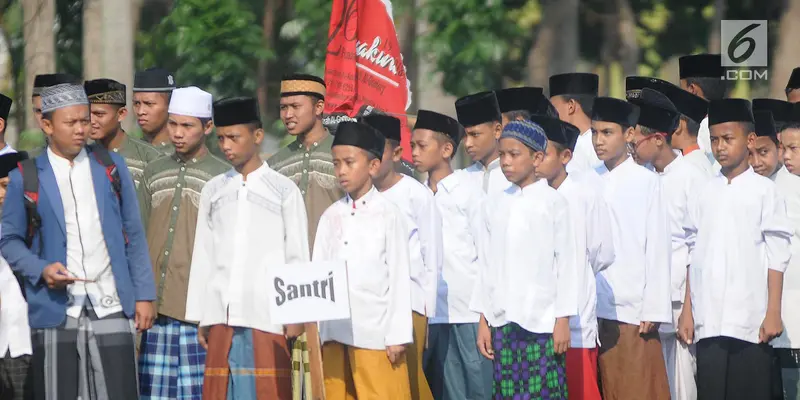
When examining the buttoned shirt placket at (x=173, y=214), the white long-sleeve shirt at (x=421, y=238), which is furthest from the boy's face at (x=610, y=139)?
the buttoned shirt placket at (x=173, y=214)

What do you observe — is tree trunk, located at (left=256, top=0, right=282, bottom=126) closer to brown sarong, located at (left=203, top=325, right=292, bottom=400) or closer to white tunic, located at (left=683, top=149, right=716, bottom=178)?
white tunic, located at (left=683, top=149, right=716, bottom=178)

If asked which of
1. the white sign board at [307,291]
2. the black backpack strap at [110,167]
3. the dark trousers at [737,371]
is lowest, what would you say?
the dark trousers at [737,371]

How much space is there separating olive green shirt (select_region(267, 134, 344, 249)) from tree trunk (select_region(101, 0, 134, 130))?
875 cm

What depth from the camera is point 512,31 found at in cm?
1947

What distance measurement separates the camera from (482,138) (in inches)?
451

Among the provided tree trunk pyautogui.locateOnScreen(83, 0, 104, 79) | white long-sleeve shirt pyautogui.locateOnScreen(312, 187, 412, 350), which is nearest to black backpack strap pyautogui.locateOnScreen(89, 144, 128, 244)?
white long-sleeve shirt pyautogui.locateOnScreen(312, 187, 412, 350)

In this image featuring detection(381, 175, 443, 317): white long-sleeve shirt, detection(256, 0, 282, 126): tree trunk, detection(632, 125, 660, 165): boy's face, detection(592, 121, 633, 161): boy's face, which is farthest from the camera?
detection(256, 0, 282, 126): tree trunk

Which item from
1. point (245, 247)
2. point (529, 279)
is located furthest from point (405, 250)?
point (245, 247)

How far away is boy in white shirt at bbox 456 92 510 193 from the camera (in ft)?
37.4

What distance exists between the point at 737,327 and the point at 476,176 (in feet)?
7.35

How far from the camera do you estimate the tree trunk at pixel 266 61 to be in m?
21.0

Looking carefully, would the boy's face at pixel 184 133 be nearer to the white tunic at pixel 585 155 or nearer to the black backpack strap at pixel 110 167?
the black backpack strap at pixel 110 167

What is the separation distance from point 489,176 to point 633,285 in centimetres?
140

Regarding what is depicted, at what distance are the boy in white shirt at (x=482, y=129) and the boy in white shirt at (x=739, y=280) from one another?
1.79m
